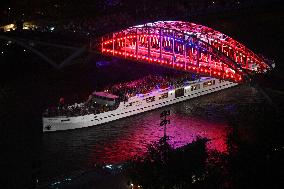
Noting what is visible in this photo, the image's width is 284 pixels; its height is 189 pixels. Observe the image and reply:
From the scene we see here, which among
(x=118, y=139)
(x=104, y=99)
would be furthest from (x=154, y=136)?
(x=104, y=99)

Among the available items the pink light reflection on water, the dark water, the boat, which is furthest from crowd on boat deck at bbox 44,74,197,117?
→ the pink light reflection on water

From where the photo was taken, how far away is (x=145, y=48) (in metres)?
74.9

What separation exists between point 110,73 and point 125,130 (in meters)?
22.6

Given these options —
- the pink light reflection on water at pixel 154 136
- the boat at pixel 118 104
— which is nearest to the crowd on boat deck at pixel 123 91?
the boat at pixel 118 104

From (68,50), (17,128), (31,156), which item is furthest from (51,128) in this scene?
(68,50)

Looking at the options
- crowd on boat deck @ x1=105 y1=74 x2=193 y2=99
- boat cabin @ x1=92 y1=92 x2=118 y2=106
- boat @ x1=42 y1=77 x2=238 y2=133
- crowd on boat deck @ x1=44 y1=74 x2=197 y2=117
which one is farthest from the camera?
crowd on boat deck @ x1=105 y1=74 x2=193 y2=99

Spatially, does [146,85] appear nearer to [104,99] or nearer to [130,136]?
[104,99]

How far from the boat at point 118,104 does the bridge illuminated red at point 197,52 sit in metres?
3.71

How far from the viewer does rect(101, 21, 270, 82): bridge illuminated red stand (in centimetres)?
6309

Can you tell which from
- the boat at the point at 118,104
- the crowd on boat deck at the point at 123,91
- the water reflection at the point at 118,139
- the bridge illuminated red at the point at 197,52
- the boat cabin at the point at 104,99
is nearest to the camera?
the water reflection at the point at 118,139

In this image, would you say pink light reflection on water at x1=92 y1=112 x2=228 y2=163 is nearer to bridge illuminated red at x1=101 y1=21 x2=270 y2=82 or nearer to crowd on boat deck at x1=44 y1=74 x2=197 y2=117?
crowd on boat deck at x1=44 y1=74 x2=197 y2=117

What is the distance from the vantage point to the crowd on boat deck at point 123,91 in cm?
6056

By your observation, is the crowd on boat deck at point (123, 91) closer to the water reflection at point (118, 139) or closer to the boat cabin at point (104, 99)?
the boat cabin at point (104, 99)

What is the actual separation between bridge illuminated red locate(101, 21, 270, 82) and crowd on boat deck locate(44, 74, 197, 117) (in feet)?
10.2
